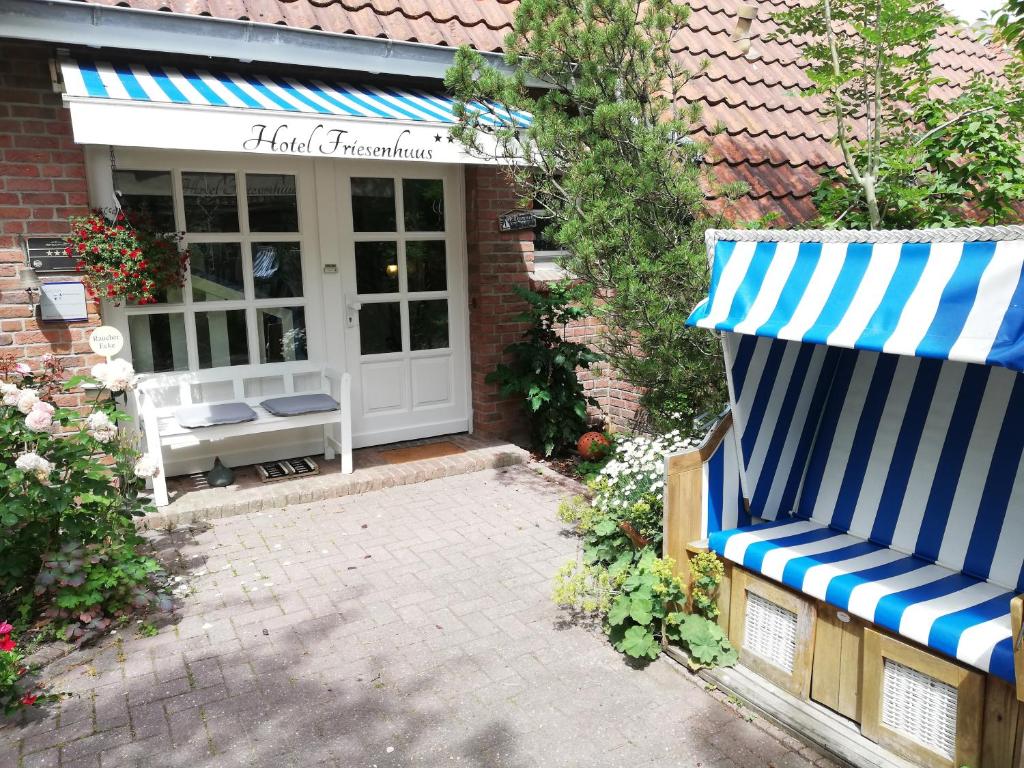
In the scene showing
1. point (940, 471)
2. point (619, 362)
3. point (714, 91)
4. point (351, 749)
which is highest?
point (714, 91)

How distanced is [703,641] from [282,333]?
427cm

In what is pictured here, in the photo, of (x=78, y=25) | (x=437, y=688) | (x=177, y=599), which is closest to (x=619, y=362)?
(x=437, y=688)

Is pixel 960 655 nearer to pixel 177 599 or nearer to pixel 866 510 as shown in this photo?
pixel 866 510

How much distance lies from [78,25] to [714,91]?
15.8 ft

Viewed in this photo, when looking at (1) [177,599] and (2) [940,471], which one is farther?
(1) [177,599]

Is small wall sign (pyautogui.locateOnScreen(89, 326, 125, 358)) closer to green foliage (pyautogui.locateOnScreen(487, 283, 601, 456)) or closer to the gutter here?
the gutter

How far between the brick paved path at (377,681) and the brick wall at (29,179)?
1864 mm

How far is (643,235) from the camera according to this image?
167 inches

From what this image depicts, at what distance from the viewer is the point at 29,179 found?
5.12 meters

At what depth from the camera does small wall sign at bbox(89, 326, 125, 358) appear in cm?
526

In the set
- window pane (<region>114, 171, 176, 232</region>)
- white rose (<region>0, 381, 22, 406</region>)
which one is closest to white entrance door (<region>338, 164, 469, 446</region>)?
window pane (<region>114, 171, 176, 232</region>)

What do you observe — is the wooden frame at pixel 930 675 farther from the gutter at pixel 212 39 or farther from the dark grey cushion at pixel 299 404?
the dark grey cushion at pixel 299 404

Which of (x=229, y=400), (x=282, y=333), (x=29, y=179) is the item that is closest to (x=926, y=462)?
(x=282, y=333)

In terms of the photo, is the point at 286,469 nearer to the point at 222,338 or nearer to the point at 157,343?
the point at 222,338
